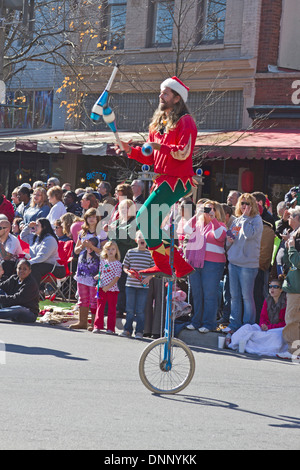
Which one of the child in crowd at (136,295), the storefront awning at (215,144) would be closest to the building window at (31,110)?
the storefront awning at (215,144)

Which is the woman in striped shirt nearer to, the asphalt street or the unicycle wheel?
the asphalt street

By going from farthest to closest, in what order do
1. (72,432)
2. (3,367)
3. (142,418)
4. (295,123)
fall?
(295,123)
(3,367)
(142,418)
(72,432)

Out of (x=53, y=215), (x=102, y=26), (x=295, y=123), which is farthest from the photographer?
(x=102, y=26)

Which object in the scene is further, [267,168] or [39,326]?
[267,168]

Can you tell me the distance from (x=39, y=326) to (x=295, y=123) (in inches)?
409

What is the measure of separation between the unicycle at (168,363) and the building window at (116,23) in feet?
60.9

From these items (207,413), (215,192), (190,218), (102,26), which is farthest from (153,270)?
(102,26)

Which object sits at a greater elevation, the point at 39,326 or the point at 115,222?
the point at 115,222

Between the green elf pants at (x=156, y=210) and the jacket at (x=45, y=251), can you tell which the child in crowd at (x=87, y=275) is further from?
the green elf pants at (x=156, y=210)

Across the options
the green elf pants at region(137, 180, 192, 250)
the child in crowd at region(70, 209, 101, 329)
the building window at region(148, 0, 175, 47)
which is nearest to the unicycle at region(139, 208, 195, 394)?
the green elf pants at region(137, 180, 192, 250)

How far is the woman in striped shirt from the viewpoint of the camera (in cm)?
1180

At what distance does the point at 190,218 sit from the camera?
12.5 m

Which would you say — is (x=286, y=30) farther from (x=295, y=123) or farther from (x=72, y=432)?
(x=295, y=123)

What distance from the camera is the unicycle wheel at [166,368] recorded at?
7.76 metres
